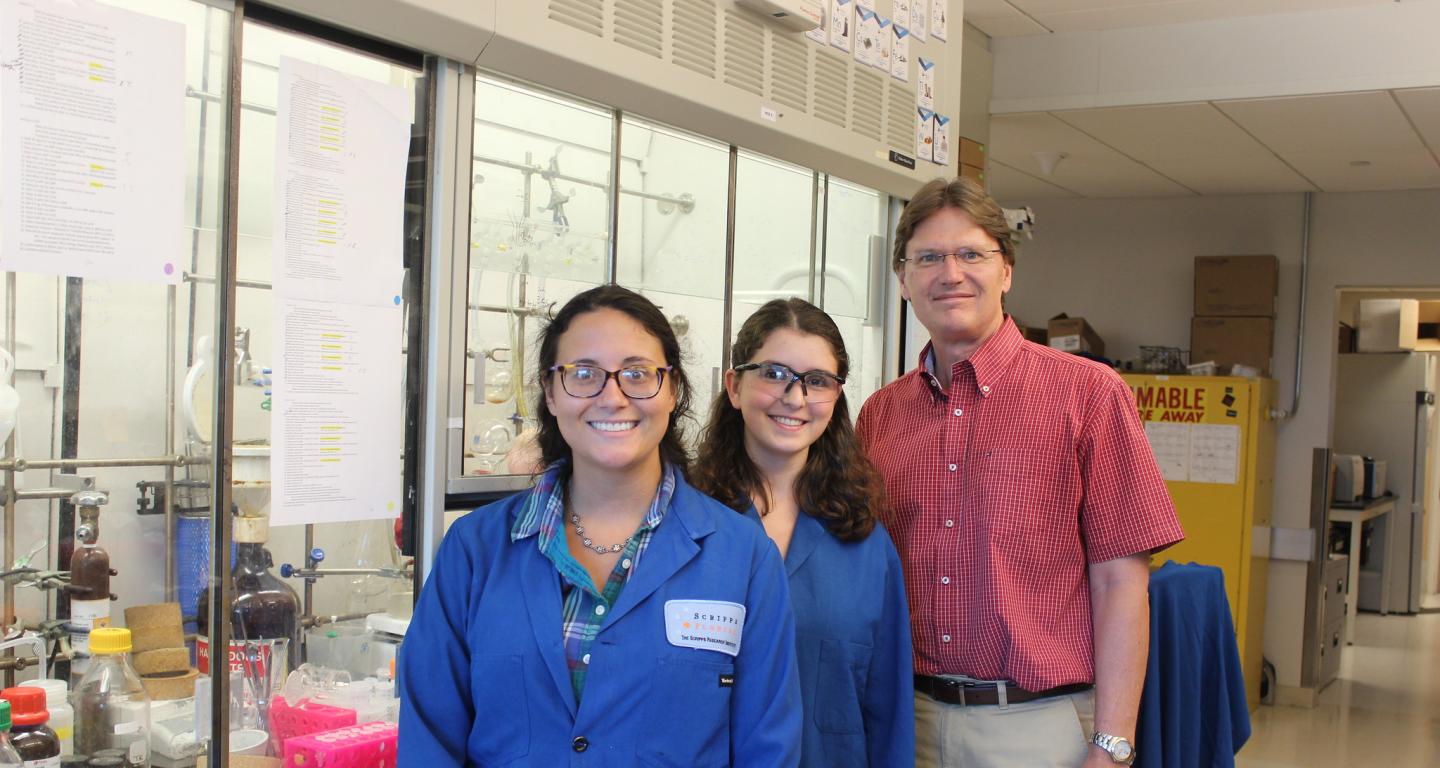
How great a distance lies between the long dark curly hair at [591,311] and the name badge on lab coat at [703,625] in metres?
0.24

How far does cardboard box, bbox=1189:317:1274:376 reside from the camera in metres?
6.70

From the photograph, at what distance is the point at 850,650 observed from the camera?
1.76 m

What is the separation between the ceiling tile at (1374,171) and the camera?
5.73 m

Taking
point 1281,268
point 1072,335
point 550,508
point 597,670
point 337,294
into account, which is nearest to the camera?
point 597,670

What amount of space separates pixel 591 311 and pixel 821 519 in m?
0.52

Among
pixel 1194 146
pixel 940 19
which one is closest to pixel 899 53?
pixel 940 19

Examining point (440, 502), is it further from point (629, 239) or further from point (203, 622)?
point (629, 239)

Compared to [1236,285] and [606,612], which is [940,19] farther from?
[1236,285]

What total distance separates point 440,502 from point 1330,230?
19.9 feet

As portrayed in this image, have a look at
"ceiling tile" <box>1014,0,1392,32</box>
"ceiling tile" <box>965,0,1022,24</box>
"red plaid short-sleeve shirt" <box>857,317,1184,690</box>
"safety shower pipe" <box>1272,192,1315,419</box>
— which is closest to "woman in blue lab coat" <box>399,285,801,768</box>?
"red plaid short-sleeve shirt" <box>857,317,1184,690</box>

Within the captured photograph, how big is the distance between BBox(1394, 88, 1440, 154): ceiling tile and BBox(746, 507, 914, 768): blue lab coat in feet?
12.2

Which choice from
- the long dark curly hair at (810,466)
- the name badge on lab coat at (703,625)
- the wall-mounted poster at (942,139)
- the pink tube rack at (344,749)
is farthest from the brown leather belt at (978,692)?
the wall-mounted poster at (942,139)

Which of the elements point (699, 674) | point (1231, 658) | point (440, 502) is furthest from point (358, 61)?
point (1231, 658)

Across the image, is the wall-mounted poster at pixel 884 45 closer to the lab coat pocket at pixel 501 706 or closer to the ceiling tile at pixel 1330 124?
the ceiling tile at pixel 1330 124
